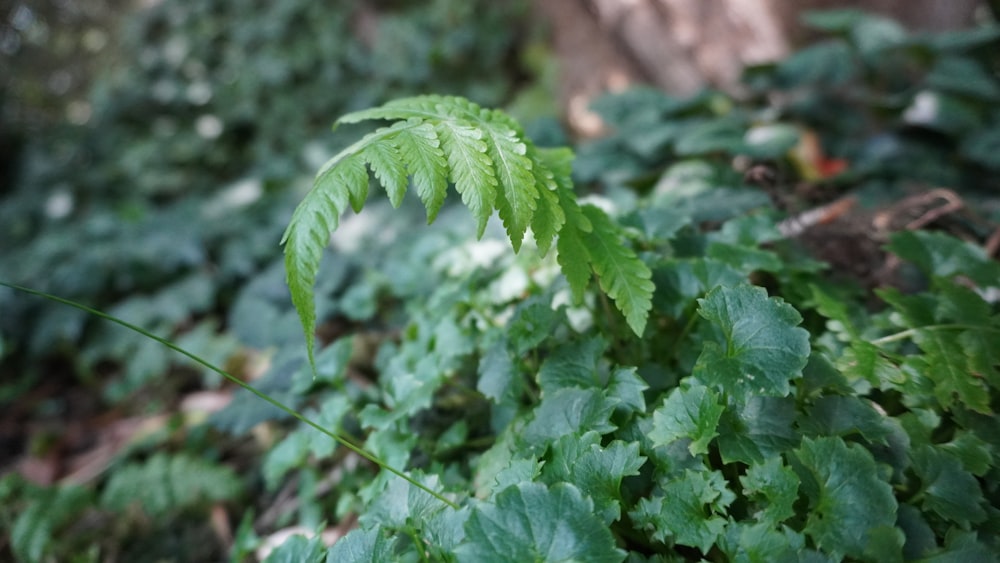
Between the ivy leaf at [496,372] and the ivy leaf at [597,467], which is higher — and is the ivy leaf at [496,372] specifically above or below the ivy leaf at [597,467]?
above

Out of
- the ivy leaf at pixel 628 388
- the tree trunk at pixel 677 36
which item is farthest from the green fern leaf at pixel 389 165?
the tree trunk at pixel 677 36

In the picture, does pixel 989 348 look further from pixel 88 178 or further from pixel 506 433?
pixel 88 178

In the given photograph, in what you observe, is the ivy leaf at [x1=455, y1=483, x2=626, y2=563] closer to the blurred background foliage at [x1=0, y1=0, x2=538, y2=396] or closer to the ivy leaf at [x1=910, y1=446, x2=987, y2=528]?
the ivy leaf at [x1=910, y1=446, x2=987, y2=528]

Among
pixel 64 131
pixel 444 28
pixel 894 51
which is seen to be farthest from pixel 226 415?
pixel 64 131

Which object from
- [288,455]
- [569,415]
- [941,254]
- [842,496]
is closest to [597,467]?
[569,415]

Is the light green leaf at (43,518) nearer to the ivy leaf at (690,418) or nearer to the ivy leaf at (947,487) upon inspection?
the ivy leaf at (690,418)

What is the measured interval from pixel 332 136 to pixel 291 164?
0.37 meters

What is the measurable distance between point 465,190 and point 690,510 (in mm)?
642

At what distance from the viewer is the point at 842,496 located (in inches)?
35.8

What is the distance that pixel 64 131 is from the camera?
4.44 meters

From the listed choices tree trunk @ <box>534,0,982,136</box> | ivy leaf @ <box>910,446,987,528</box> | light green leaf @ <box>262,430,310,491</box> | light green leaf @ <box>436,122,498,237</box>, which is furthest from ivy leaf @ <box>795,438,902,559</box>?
tree trunk @ <box>534,0,982,136</box>

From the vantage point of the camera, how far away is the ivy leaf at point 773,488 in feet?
2.98

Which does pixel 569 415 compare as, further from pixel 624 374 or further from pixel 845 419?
pixel 845 419

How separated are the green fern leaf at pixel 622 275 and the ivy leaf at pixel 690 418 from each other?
0.14 meters
